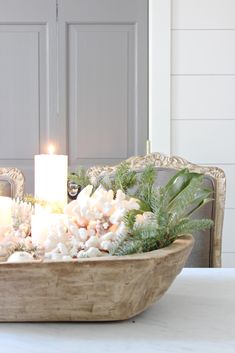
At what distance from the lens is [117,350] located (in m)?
0.61

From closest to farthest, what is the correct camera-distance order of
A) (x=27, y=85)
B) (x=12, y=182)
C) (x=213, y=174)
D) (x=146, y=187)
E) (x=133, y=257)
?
(x=133, y=257)
(x=146, y=187)
(x=213, y=174)
(x=12, y=182)
(x=27, y=85)

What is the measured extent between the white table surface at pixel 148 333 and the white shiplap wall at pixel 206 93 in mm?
1601

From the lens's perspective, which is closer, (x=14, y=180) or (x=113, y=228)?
(x=113, y=228)

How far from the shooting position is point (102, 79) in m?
2.48

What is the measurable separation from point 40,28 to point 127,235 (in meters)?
1.98

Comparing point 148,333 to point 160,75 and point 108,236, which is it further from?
point 160,75

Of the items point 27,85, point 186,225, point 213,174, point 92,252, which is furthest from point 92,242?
point 27,85

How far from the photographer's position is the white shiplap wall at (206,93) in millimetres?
2379

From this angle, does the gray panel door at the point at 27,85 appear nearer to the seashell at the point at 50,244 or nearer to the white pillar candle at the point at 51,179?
the white pillar candle at the point at 51,179

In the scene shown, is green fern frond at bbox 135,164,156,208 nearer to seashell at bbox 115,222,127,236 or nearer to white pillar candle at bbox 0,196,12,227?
seashell at bbox 115,222,127,236

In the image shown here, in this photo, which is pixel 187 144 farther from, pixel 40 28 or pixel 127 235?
pixel 127 235

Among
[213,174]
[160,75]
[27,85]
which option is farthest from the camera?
[27,85]

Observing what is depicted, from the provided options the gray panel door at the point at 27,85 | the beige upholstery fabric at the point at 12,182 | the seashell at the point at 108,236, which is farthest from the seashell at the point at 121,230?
the gray panel door at the point at 27,85

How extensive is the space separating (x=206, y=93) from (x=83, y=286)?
6.16 ft
